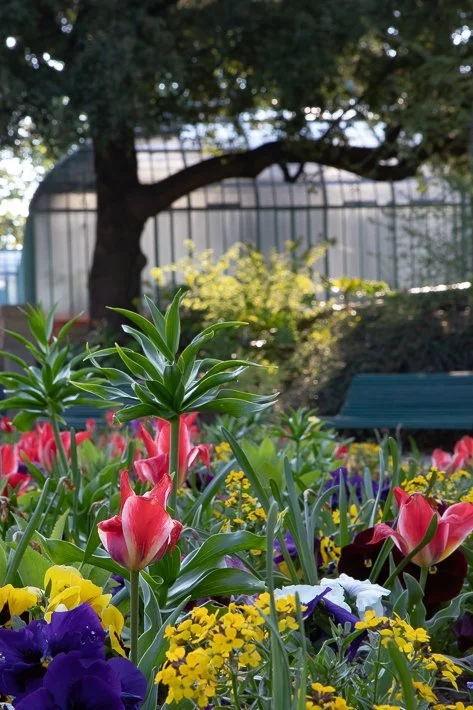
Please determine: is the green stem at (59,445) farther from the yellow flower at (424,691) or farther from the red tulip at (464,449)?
the yellow flower at (424,691)

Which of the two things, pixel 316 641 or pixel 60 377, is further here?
pixel 60 377

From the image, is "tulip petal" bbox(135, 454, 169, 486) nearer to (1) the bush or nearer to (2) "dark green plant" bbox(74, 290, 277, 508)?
(2) "dark green plant" bbox(74, 290, 277, 508)

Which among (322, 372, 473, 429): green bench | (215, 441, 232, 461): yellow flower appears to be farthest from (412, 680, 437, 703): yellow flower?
(322, 372, 473, 429): green bench

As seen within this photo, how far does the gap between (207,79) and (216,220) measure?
14.9 feet

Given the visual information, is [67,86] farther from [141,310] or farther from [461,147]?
[461,147]

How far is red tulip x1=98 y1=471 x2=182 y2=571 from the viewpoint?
1.25m

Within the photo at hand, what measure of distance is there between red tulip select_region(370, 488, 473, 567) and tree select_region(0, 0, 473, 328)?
10.6 m

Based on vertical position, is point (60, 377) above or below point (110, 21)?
below

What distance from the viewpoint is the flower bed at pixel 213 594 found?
1.09 meters

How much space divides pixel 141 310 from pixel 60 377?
1300 cm

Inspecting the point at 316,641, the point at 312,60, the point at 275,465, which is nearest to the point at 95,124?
the point at 312,60

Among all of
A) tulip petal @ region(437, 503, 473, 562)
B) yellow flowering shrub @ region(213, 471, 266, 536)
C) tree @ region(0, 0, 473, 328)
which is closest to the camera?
tulip petal @ region(437, 503, 473, 562)

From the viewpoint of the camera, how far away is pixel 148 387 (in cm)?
162

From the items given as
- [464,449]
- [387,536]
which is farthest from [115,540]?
[464,449]
